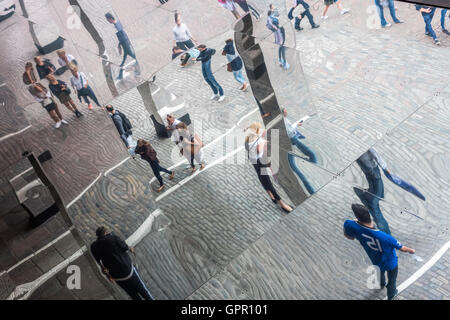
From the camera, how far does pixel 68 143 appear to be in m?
5.49

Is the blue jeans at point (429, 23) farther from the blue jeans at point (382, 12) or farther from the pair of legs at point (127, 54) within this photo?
the pair of legs at point (127, 54)

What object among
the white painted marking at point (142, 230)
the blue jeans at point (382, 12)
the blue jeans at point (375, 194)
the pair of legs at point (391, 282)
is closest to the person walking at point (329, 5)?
the blue jeans at point (382, 12)

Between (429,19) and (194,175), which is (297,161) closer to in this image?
(194,175)

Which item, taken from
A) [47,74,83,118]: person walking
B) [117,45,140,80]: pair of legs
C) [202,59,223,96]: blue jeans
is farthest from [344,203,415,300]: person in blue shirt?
[117,45,140,80]: pair of legs

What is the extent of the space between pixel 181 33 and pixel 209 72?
1571 mm

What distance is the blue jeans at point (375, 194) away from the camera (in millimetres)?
3605

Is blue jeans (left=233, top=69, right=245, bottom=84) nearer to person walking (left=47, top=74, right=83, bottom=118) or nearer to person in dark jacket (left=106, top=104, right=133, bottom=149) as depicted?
person in dark jacket (left=106, top=104, right=133, bottom=149)

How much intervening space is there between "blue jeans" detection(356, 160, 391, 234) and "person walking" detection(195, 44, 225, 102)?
2047 millimetres

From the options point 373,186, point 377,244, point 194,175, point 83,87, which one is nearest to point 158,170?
point 194,175

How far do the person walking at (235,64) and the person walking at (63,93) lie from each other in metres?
2.02

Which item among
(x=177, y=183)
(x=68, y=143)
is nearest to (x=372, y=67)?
(x=177, y=183)

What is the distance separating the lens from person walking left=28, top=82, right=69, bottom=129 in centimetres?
587

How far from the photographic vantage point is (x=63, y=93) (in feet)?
19.9

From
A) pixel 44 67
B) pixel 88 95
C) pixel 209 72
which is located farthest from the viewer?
pixel 44 67
